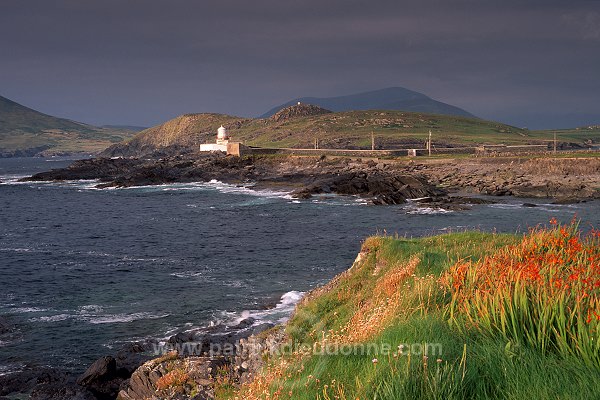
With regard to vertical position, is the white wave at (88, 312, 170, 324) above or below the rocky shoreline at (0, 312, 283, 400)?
below

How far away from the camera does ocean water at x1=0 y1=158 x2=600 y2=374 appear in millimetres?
21016

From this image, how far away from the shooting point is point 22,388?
15.6 metres

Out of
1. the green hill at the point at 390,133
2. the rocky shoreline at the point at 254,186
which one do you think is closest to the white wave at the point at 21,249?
the rocky shoreline at the point at 254,186

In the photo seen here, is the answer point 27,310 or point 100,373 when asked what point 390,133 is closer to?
point 27,310

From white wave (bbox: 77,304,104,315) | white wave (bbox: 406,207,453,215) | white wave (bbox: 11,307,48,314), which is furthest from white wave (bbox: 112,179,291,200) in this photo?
white wave (bbox: 11,307,48,314)

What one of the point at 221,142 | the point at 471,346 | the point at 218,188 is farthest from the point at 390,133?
the point at 471,346

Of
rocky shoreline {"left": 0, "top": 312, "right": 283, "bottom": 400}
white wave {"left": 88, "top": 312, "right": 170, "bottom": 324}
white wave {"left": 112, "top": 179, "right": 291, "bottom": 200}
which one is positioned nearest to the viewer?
rocky shoreline {"left": 0, "top": 312, "right": 283, "bottom": 400}

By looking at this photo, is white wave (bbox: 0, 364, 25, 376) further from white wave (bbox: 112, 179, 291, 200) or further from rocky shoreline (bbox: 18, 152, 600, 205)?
white wave (bbox: 112, 179, 291, 200)

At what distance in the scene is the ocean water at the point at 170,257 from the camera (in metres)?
21.0

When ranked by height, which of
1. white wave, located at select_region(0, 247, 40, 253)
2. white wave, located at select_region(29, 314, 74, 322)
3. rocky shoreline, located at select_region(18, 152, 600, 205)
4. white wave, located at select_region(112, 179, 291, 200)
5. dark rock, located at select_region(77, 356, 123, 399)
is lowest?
white wave, located at select_region(29, 314, 74, 322)

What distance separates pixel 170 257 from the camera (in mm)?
35156

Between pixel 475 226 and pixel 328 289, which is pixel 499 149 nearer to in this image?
pixel 475 226

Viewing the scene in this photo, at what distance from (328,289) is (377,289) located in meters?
4.86

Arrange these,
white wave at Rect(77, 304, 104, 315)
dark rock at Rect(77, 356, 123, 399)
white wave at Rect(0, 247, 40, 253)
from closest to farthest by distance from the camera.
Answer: dark rock at Rect(77, 356, 123, 399)
white wave at Rect(77, 304, 104, 315)
white wave at Rect(0, 247, 40, 253)
